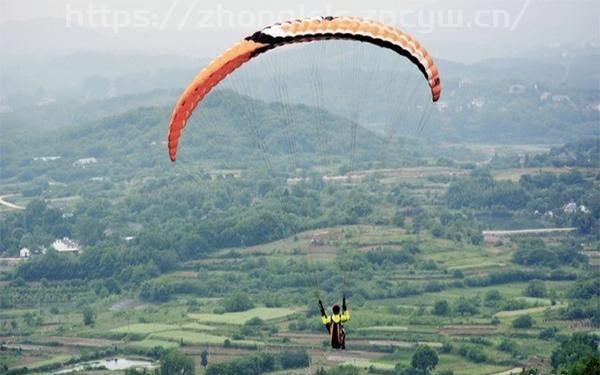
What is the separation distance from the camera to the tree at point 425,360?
50312mm

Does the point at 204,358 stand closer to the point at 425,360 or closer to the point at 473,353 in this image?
the point at 425,360

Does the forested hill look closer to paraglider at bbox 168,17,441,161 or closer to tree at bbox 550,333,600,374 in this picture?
tree at bbox 550,333,600,374

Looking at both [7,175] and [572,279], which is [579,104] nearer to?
[7,175]

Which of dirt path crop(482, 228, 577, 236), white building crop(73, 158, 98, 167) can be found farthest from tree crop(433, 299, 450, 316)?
white building crop(73, 158, 98, 167)

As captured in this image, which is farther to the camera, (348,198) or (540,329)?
(348,198)

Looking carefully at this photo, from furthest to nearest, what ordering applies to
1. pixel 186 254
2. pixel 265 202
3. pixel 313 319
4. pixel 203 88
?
pixel 265 202
pixel 186 254
pixel 313 319
pixel 203 88

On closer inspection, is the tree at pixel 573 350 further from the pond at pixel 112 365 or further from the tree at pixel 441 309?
the pond at pixel 112 365

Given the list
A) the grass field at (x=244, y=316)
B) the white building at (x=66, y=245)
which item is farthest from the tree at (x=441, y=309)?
the white building at (x=66, y=245)

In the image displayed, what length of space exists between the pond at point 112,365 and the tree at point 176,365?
1.46 meters

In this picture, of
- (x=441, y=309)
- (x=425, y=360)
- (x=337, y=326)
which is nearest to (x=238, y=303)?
(x=441, y=309)

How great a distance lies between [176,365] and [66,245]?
133ft

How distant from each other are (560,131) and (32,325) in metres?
120

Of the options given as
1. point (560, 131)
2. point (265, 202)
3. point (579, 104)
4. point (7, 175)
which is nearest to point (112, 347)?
point (265, 202)

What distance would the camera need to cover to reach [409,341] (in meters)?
55.8
